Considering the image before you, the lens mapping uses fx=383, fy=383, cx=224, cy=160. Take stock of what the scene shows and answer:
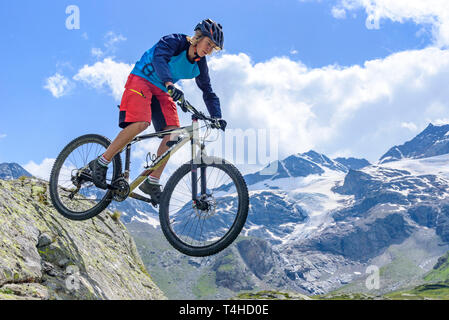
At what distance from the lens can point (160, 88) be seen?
9070 mm

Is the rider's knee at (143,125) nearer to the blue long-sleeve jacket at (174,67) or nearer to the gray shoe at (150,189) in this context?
the blue long-sleeve jacket at (174,67)

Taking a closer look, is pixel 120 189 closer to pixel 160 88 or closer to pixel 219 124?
pixel 160 88

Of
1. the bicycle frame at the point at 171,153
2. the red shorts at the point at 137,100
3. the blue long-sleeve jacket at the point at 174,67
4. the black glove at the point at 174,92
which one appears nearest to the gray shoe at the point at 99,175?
the bicycle frame at the point at 171,153

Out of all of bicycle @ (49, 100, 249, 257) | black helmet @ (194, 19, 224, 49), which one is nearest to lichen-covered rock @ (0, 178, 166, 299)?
A: bicycle @ (49, 100, 249, 257)

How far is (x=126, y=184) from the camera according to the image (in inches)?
353

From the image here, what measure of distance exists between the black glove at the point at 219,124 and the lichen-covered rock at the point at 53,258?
4085 mm

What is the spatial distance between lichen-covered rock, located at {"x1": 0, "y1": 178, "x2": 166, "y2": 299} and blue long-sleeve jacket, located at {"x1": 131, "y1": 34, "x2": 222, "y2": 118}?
3.97 m

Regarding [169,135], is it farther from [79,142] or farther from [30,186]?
[30,186]

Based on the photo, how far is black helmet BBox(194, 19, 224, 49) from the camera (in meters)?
8.11

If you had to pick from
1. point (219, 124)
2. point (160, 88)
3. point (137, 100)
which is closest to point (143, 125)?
point (137, 100)

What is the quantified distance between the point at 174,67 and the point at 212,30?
126 centimetres

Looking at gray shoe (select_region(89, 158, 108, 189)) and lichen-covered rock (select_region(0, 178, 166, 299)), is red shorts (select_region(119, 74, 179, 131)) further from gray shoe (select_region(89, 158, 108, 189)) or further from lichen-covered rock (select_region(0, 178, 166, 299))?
lichen-covered rock (select_region(0, 178, 166, 299))
